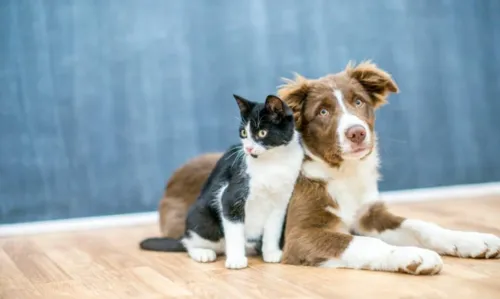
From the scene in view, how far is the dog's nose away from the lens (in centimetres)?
228

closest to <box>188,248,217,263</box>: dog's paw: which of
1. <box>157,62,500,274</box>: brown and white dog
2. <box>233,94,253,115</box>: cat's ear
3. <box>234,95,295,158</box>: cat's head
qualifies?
<box>157,62,500,274</box>: brown and white dog

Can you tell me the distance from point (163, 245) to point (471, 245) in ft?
3.42

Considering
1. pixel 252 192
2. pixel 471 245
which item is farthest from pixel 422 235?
pixel 252 192

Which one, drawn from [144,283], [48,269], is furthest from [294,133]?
[48,269]

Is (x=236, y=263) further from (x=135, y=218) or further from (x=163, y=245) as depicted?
(x=135, y=218)

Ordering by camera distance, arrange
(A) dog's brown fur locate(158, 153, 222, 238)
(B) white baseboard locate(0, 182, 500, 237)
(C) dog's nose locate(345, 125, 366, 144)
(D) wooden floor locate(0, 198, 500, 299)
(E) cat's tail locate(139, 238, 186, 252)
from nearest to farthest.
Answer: (D) wooden floor locate(0, 198, 500, 299) → (C) dog's nose locate(345, 125, 366, 144) → (E) cat's tail locate(139, 238, 186, 252) → (A) dog's brown fur locate(158, 153, 222, 238) → (B) white baseboard locate(0, 182, 500, 237)

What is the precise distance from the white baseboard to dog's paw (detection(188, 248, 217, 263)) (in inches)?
37.0

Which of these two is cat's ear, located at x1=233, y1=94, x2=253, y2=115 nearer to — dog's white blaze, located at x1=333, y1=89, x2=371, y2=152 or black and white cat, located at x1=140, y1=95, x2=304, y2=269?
black and white cat, located at x1=140, y1=95, x2=304, y2=269

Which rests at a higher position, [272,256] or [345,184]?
[345,184]

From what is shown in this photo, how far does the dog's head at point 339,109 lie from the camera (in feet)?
7.61

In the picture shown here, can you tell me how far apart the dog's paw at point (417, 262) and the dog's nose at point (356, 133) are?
362 millimetres

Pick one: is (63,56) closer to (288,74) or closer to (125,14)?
(125,14)

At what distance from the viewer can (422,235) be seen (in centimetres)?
242

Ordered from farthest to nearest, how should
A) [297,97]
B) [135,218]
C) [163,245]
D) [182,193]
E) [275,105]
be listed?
[135,218] → [182,193] → [163,245] → [297,97] → [275,105]
